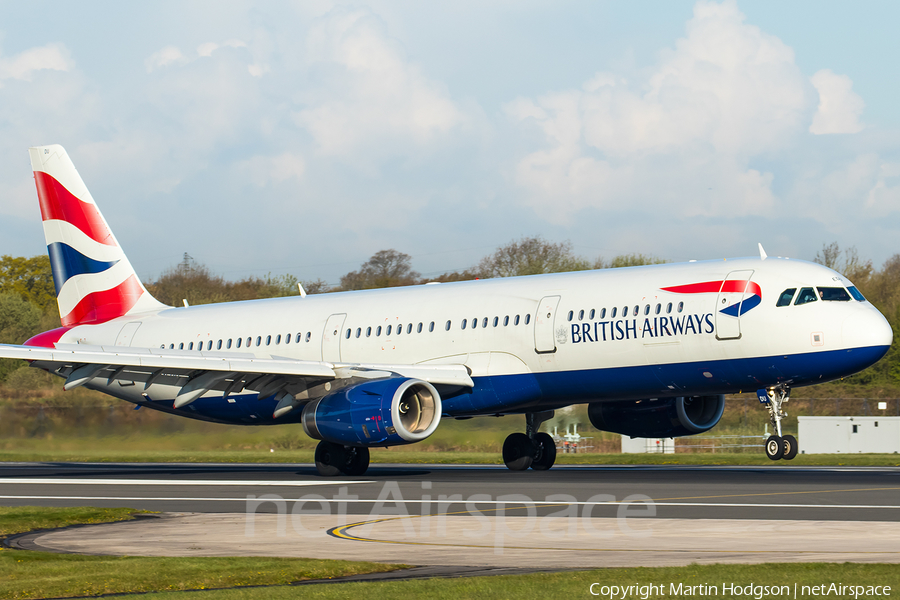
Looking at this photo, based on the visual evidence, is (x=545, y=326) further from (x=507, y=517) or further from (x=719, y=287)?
(x=507, y=517)

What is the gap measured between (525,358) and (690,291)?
4198 mm

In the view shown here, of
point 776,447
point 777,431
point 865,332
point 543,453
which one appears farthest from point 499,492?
point 543,453

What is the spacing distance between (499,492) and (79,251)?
18.8 meters

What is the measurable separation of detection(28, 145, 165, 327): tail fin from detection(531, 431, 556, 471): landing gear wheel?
1286cm

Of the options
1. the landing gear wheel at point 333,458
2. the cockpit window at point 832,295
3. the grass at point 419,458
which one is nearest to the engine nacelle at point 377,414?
the landing gear wheel at point 333,458

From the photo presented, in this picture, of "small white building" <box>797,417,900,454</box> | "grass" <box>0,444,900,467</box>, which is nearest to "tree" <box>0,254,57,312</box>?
"grass" <box>0,444,900,467</box>

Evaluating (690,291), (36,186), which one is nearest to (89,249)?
(36,186)

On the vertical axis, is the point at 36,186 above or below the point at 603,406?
above

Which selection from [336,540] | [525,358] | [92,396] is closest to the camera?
[336,540]

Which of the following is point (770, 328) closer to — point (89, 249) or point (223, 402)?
point (223, 402)

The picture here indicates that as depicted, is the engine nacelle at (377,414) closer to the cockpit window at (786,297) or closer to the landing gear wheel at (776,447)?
the landing gear wheel at (776,447)

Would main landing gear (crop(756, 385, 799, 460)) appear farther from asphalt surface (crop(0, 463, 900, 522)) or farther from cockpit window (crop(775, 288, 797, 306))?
cockpit window (crop(775, 288, 797, 306))

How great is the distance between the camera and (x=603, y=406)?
29.8m

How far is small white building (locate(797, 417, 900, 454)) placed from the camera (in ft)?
134
